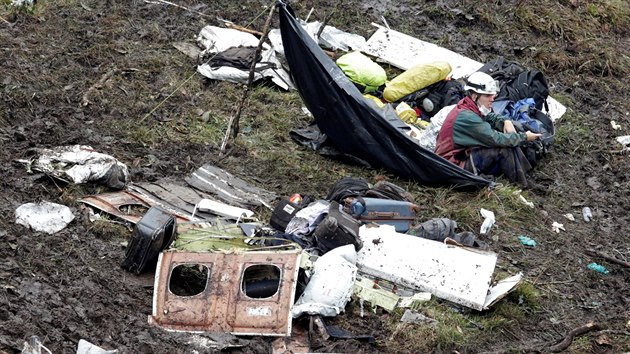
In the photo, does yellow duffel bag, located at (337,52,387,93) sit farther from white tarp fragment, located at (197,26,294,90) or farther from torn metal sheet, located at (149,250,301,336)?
torn metal sheet, located at (149,250,301,336)

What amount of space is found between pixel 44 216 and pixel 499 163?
12.9ft

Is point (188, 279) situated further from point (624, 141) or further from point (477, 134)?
Result: point (624, 141)

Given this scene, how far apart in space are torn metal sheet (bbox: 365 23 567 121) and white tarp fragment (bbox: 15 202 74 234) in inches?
180

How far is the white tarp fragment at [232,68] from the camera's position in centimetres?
923

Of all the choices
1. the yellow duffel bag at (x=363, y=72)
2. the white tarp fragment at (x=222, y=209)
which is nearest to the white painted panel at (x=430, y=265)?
the white tarp fragment at (x=222, y=209)

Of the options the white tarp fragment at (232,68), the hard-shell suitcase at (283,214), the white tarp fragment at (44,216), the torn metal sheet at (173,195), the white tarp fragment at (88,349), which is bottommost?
the white tarp fragment at (232,68)

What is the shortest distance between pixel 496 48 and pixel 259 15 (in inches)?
110

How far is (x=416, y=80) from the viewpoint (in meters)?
9.14

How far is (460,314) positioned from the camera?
6.33 m

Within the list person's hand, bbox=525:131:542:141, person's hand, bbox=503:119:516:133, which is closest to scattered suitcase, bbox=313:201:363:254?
person's hand, bbox=503:119:516:133

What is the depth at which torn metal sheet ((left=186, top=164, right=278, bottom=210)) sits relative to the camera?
733cm

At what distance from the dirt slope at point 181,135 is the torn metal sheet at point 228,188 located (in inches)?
6.8

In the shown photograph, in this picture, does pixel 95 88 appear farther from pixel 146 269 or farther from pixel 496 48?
pixel 496 48

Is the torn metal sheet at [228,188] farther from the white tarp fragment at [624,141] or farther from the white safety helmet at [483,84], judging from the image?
the white tarp fragment at [624,141]
